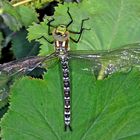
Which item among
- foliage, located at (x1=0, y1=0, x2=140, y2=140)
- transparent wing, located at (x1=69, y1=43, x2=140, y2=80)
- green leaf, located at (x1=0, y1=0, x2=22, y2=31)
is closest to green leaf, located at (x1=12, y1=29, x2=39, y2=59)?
green leaf, located at (x1=0, y1=0, x2=22, y2=31)

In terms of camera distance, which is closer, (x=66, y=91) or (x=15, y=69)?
(x=66, y=91)

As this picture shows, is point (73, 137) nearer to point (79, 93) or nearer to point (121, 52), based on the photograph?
point (79, 93)

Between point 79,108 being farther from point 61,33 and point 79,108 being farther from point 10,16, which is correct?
point 10,16

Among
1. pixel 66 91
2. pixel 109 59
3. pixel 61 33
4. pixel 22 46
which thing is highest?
pixel 22 46

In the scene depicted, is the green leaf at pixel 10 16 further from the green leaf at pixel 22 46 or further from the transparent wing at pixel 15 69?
the transparent wing at pixel 15 69

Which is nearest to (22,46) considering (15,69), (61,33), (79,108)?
(15,69)

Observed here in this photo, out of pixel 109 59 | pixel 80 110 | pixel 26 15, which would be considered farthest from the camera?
pixel 26 15

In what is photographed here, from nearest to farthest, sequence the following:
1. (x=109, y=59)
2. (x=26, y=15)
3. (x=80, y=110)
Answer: (x=80, y=110) → (x=109, y=59) → (x=26, y=15)
